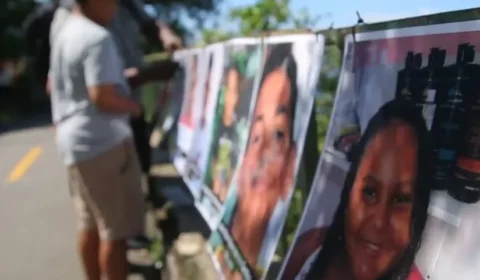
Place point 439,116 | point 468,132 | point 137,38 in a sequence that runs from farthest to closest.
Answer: point 137,38
point 439,116
point 468,132

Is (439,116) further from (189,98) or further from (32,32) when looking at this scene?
(189,98)

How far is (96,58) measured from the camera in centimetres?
428

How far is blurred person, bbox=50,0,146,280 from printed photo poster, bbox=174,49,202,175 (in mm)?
1763

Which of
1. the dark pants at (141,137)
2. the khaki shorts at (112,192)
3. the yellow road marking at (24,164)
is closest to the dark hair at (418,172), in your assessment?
the khaki shorts at (112,192)

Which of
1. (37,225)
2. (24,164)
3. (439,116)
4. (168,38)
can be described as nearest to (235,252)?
(168,38)

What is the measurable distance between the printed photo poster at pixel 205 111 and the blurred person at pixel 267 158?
1.22 m

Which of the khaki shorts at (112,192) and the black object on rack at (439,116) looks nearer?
the black object on rack at (439,116)

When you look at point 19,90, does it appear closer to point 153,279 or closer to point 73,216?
point 73,216

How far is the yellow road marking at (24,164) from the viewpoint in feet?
36.3

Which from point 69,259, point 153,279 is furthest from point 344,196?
point 69,259

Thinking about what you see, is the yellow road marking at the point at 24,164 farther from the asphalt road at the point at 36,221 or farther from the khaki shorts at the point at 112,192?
the khaki shorts at the point at 112,192

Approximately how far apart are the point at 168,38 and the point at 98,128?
1.51 metres

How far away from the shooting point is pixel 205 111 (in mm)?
5906

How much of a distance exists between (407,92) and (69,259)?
13.9ft
